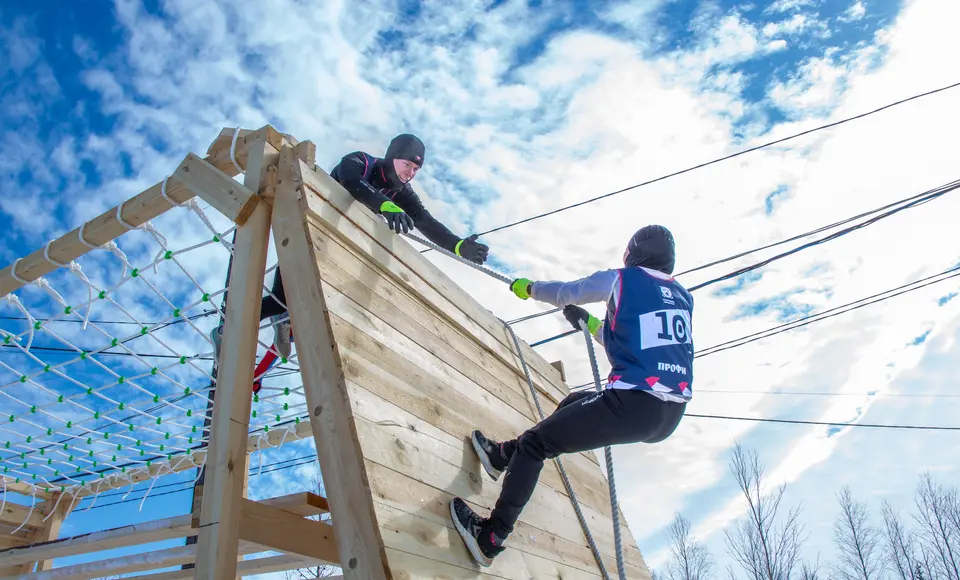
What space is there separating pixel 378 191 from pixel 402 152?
0.45 meters

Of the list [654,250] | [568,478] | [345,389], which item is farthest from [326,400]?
[568,478]

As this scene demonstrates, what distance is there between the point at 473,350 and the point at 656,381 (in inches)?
47.0

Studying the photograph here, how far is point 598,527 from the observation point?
138 inches

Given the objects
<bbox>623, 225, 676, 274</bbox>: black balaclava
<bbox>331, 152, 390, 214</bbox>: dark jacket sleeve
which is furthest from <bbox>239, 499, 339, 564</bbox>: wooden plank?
<bbox>623, 225, 676, 274</bbox>: black balaclava

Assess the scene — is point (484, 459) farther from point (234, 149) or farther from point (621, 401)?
point (234, 149)

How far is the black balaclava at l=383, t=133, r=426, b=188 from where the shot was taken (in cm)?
360

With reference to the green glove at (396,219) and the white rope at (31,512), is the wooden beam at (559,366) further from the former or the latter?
the white rope at (31,512)

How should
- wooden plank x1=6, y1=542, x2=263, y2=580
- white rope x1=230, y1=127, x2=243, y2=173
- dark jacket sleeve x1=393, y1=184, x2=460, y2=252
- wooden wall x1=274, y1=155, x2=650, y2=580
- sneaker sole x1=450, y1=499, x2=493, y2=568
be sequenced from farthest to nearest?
1. dark jacket sleeve x1=393, y1=184, x2=460, y2=252
2. wooden plank x1=6, y1=542, x2=263, y2=580
3. white rope x1=230, y1=127, x2=243, y2=173
4. sneaker sole x1=450, y1=499, x2=493, y2=568
5. wooden wall x1=274, y1=155, x2=650, y2=580

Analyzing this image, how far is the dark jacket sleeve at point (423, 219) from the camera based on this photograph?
3.89m

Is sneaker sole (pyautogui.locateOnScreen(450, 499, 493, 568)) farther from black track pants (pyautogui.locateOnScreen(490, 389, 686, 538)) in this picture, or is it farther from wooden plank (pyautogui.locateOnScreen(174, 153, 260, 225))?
wooden plank (pyautogui.locateOnScreen(174, 153, 260, 225))

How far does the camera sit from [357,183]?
10.3 ft

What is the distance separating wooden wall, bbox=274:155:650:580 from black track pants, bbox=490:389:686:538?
0.83 ft

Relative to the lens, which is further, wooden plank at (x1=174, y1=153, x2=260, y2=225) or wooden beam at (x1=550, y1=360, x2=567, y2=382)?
wooden beam at (x1=550, y1=360, x2=567, y2=382)

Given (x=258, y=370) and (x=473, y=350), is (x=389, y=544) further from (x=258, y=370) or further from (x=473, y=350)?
(x=258, y=370)
